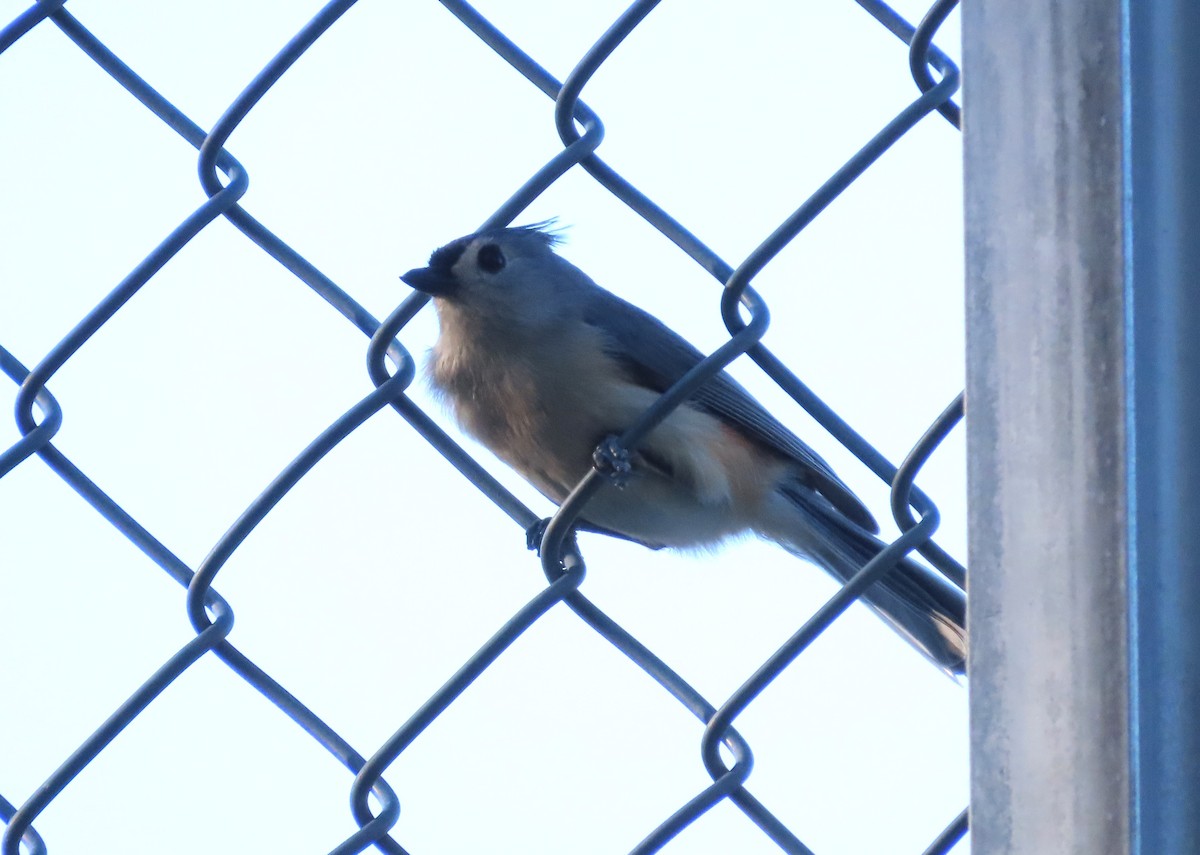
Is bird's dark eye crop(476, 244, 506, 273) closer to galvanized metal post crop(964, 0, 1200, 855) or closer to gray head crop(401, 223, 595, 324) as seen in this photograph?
gray head crop(401, 223, 595, 324)

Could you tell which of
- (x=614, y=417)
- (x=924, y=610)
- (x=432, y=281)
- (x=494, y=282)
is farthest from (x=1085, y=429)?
(x=494, y=282)

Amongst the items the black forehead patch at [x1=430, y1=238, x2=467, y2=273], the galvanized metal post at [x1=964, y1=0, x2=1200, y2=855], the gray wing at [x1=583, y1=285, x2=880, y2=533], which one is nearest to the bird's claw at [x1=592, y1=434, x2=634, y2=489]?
the gray wing at [x1=583, y1=285, x2=880, y2=533]

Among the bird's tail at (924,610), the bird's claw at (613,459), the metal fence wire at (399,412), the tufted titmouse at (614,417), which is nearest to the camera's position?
the metal fence wire at (399,412)

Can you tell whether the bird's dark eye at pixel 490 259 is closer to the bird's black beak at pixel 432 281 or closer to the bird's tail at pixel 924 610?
the bird's black beak at pixel 432 281

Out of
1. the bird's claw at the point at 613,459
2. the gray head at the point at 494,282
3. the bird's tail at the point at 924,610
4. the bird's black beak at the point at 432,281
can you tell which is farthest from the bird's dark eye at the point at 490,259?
the bird's tail at the point at 924,610

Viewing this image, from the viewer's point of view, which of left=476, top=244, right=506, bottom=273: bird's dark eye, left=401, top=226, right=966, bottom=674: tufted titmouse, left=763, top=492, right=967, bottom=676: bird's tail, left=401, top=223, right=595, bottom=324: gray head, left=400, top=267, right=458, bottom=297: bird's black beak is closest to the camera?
left=763, top=492, right=967, bottom=676: bird's tail

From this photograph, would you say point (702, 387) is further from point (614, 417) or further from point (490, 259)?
point (490, 259)

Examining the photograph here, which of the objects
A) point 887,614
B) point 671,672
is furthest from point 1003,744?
point 887,614
